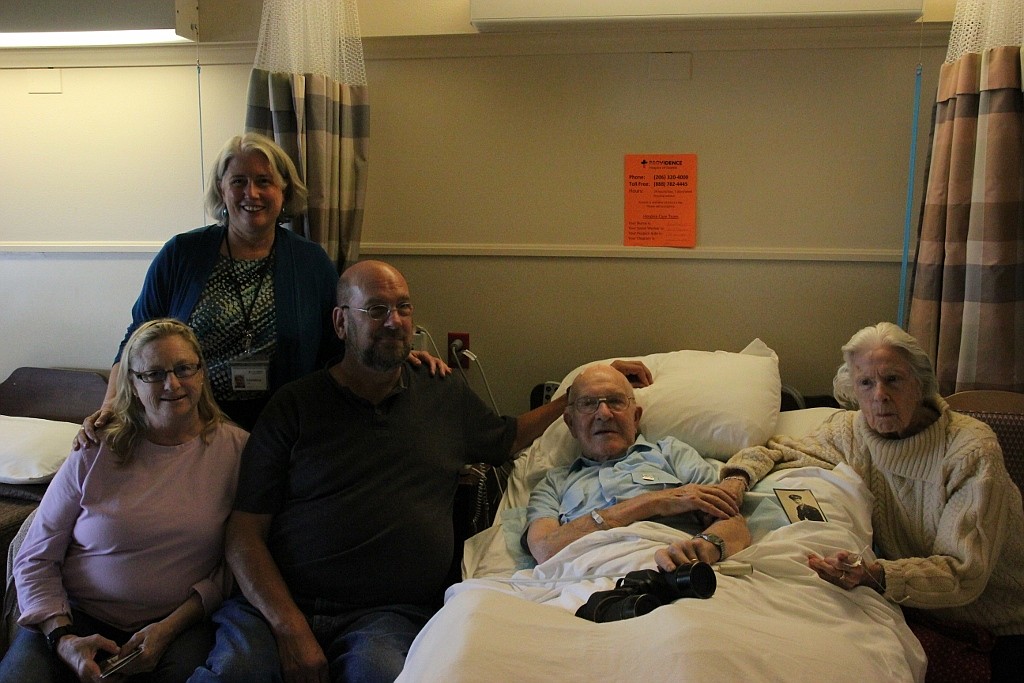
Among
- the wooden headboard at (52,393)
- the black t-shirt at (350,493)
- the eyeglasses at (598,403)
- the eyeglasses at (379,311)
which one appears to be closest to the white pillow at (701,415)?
the eyeglasses at (598,403)

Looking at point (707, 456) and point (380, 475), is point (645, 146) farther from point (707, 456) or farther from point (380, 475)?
point (380, 475)

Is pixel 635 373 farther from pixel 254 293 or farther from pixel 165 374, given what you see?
pixel 165 374

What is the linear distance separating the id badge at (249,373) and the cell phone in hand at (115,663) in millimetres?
702

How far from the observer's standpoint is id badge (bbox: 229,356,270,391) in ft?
7.24

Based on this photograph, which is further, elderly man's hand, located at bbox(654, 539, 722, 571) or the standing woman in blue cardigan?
the standing woman in blue cardigan

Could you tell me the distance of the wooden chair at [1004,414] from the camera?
220 cm

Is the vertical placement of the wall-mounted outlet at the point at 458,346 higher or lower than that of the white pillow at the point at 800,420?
higher

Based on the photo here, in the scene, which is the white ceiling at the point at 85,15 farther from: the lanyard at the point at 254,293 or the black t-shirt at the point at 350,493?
the black t-shirt at the point at 350,493

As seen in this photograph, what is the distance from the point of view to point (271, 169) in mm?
2256

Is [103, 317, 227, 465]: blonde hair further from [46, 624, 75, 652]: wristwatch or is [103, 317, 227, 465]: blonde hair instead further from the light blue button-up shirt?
the light blue button-up shirt

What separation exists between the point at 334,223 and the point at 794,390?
1.64m

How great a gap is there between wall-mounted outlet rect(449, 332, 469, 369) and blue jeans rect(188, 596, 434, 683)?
1.24m

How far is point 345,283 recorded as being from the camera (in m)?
2.09

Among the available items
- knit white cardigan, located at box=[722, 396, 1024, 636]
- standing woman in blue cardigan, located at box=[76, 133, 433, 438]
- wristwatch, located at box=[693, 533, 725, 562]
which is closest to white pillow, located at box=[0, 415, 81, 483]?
standing woman in blue cardigan, located at box=[76, 133, 433, 438]
